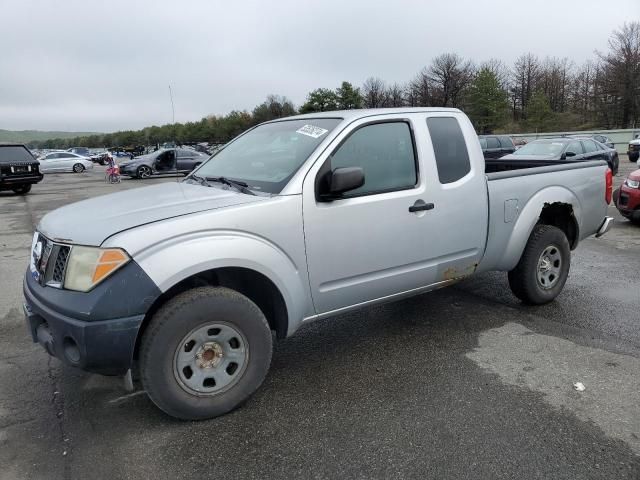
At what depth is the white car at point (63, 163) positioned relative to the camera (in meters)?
36.1

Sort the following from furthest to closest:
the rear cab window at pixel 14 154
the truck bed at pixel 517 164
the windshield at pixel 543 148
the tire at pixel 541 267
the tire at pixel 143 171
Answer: the tire at pixel 143 171 < the rear cab window at pixel 14 154 < the windshield at pixel 543 148 < the truck bed at pixel 517 164 < the tire at pixel 541 267

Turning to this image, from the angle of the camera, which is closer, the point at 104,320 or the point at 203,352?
the point at 104,320

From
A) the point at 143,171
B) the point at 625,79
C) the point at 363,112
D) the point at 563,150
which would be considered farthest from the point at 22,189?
the point at 625,79

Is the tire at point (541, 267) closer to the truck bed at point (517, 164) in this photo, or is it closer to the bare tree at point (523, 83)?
the truck bed at point (517, 164)

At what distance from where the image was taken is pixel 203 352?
2.96 m

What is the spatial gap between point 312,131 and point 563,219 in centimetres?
300

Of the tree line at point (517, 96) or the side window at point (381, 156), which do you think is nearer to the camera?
the side window at point (381, 156)

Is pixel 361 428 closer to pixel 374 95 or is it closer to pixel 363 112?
pixel 363 112

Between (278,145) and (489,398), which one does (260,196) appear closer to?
(278,145)

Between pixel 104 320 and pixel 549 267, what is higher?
pixel 104 320

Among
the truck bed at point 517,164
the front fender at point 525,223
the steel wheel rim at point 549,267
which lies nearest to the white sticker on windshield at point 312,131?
the front fender at point 525,223

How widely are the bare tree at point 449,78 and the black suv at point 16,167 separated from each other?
213 feet

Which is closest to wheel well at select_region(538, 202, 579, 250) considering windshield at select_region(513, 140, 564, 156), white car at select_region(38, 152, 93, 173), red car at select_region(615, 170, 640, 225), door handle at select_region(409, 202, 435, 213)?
door handle at select_region(409, 202, 435, 213)

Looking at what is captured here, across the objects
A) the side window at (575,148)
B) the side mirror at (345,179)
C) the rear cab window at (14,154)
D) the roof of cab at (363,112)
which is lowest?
the side window at (575,148)
